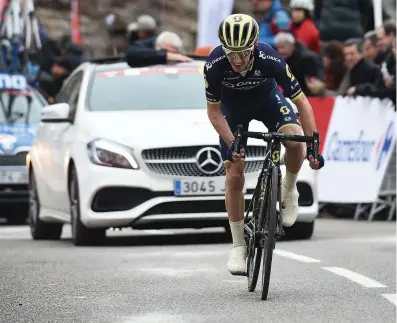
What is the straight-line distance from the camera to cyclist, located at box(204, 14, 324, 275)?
9141mm

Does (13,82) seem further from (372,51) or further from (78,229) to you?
(78,229)

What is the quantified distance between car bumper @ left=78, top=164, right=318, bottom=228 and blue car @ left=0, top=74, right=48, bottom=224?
15.4 ft

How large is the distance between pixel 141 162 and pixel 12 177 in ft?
16.5

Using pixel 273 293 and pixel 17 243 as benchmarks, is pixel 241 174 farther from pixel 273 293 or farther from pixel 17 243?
pixel 17 243

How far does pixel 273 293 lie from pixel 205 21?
44.0 ft

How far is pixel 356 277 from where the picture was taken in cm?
1018

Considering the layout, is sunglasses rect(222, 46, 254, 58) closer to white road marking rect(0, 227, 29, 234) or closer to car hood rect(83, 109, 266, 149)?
car hood rect(83, 109, 266, 149)

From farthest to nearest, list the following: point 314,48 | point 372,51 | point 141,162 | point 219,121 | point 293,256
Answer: point 314,48 → point 372,51 → point 141,162 → point 293,256 → point 219,121

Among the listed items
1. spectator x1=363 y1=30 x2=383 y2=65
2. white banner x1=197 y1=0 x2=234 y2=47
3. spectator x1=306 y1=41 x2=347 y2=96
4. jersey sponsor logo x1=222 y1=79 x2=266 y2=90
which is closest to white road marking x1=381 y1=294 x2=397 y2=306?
jersey sponsor logo x1=222 y1=79 x2=266 y2=90

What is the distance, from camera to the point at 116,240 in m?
14.8

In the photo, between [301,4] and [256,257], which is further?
[301,4]

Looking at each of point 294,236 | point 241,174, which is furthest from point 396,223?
point 241,174

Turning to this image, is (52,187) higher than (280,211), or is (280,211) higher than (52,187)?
(280,211)

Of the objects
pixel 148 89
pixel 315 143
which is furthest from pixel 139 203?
pixel 315 143
